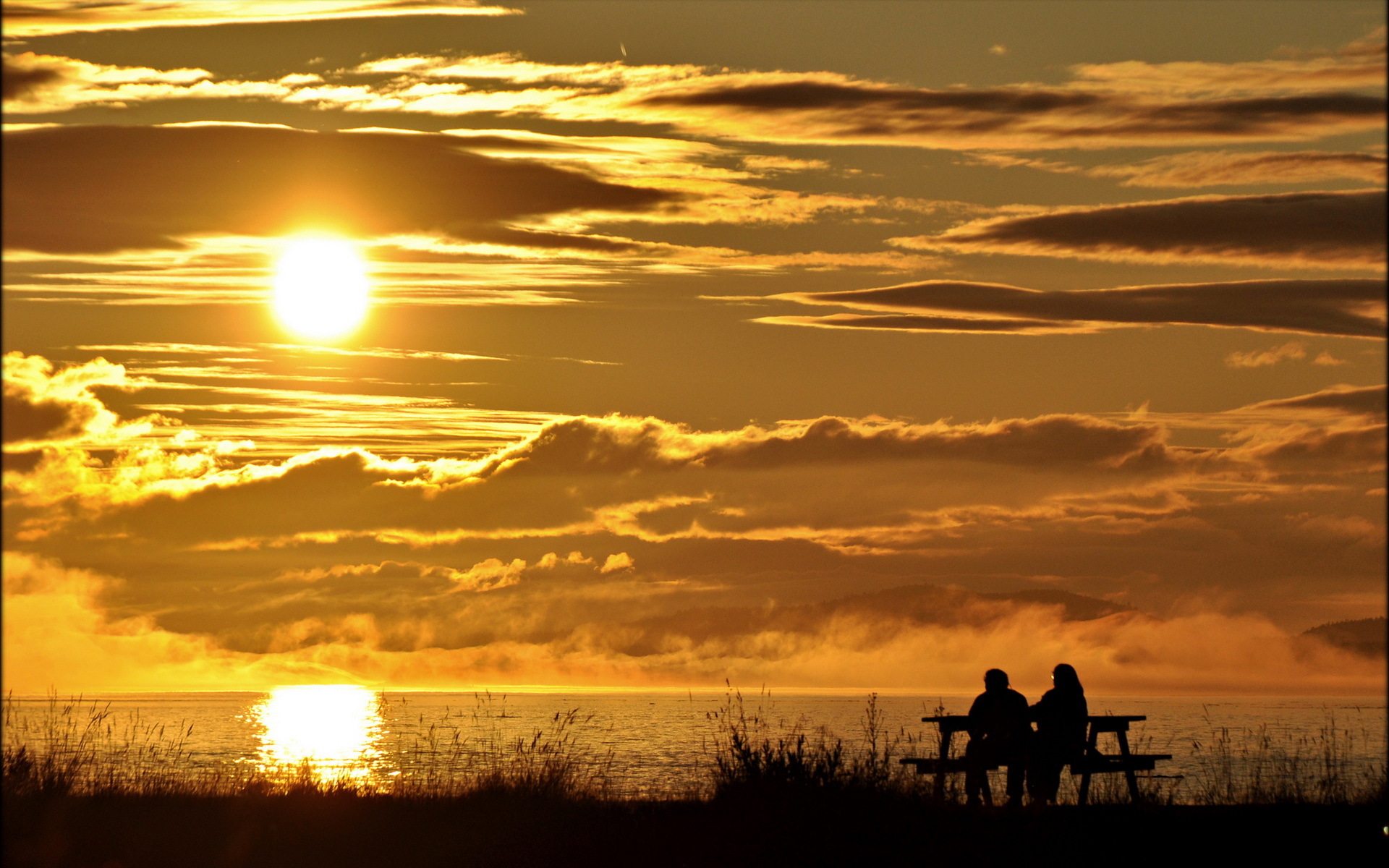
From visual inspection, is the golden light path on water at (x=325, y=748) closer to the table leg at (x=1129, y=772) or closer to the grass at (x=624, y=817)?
the grass at (x=624, y=817)

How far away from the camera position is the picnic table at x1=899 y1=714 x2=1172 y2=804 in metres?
16.9

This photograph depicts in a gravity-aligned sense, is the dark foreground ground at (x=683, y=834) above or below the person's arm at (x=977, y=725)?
below

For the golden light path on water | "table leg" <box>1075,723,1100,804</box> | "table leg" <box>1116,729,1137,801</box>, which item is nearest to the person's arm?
"table leg" <box>1075,723,1100,804</box>

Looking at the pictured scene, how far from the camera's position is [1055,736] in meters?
17.0

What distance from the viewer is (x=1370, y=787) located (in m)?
18.9

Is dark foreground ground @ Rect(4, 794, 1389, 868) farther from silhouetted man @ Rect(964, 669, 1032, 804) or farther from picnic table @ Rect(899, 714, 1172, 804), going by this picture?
silhouetted man @ Rect(964, 669, 1032, 804)

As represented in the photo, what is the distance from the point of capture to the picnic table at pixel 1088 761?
16.9 m

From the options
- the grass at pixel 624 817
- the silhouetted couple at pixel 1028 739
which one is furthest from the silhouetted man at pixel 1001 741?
the grass at pixel 624 817

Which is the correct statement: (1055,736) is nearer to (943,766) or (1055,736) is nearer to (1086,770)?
(1086,770)

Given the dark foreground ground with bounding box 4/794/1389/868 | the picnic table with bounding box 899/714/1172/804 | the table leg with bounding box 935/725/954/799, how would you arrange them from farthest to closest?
the table leg with bounding box 935/725/954/799, the picnic table with bounding box 899/714/1172/804, the dark foreground ground with bounding box 4/794/1389/868

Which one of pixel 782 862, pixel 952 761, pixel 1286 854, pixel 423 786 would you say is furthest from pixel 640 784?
pixel 1286 854

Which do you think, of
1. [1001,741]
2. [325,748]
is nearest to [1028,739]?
[1001,741]

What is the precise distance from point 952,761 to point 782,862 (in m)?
3.87

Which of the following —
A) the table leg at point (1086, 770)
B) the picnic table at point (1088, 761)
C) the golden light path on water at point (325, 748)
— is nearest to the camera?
the table leg at point (1086, 770)
